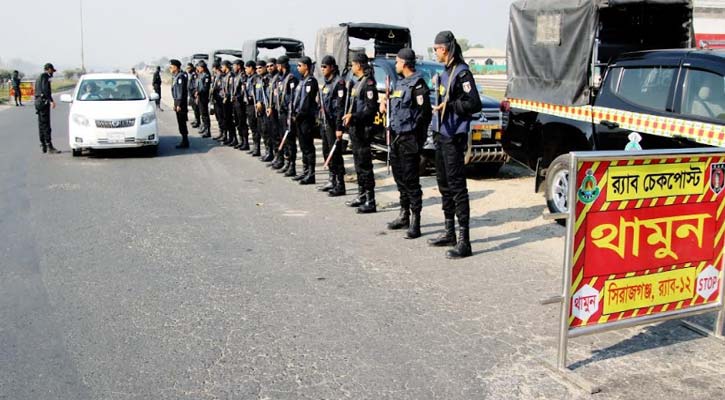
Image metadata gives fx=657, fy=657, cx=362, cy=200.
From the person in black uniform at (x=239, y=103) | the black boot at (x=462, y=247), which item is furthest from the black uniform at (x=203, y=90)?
the black boot at (x=462, y=247)

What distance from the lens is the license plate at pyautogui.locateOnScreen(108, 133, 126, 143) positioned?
1282 cm

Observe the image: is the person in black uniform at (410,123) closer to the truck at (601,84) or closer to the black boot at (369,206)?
the black boot at (369,206)

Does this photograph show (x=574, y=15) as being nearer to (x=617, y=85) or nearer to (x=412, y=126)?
(x=617, y=85)

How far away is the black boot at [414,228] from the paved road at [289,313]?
0.51 ft

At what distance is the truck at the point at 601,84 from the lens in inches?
244

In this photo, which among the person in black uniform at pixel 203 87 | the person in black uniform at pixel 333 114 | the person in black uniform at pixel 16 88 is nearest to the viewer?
the person in black uniform at pixel 333 114

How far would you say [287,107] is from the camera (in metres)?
10.8

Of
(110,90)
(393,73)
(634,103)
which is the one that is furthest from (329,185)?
(110,90)

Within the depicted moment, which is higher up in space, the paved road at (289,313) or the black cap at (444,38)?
the black cap at (444,38)

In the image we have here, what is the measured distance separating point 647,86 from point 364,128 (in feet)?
11.0

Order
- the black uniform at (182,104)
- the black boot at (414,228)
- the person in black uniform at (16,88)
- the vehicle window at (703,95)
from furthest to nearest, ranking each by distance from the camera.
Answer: the person in black uniform at (16,88) < the black uniform at (182,104) < the black boot at (414,228) < the vehicle window at (703,95)

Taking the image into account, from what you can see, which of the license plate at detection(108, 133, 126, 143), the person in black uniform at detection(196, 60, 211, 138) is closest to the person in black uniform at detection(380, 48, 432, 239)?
the license plate at detection(108, 133, 126, 143)

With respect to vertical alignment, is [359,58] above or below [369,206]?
above

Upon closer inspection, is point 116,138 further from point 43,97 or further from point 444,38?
point 444,38
